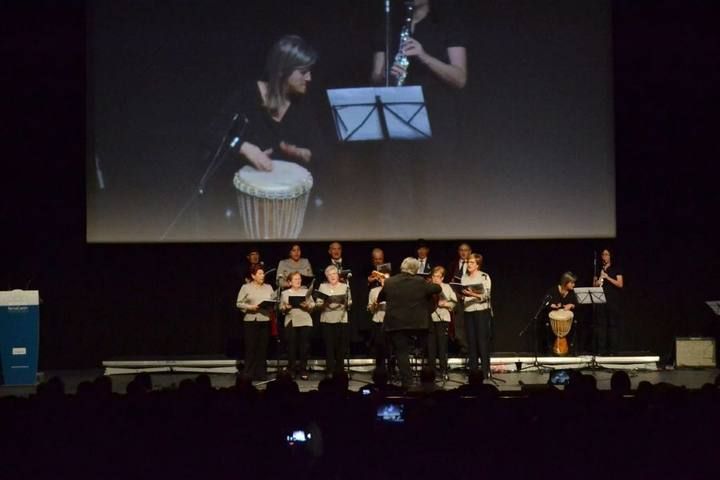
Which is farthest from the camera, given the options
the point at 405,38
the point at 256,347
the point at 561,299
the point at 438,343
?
the point at 405,38

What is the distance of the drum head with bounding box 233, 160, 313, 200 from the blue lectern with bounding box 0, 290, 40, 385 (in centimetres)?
328

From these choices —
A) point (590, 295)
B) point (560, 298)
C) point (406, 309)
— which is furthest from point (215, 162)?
point (590, 295)

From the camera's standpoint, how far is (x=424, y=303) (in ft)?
33.7

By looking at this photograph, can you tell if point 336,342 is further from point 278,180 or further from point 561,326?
point 561,326

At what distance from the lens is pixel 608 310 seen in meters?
13.2

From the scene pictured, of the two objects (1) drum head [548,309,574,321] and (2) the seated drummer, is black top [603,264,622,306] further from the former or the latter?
(1) drum head [548,309,574,321]

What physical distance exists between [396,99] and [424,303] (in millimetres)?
3994

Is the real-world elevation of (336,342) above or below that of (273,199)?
below

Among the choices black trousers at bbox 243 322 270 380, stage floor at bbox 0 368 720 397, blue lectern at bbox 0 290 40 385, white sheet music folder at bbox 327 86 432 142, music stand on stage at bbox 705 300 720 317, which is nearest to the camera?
stage floor at bbox 0 368 720 397

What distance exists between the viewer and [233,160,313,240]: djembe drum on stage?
1330 centimetres

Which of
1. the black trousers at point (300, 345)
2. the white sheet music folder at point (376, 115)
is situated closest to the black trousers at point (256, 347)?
the black trousers at point (300, 345)

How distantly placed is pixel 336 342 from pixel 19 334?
396 cm

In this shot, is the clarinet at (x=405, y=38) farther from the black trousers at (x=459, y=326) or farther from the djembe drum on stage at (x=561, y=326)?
the djembe drum on stage at (x=561, y=326)

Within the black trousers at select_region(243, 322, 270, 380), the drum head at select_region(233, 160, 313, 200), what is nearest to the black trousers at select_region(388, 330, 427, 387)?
the black trousers at select_region(243, 322, 270, 380)
